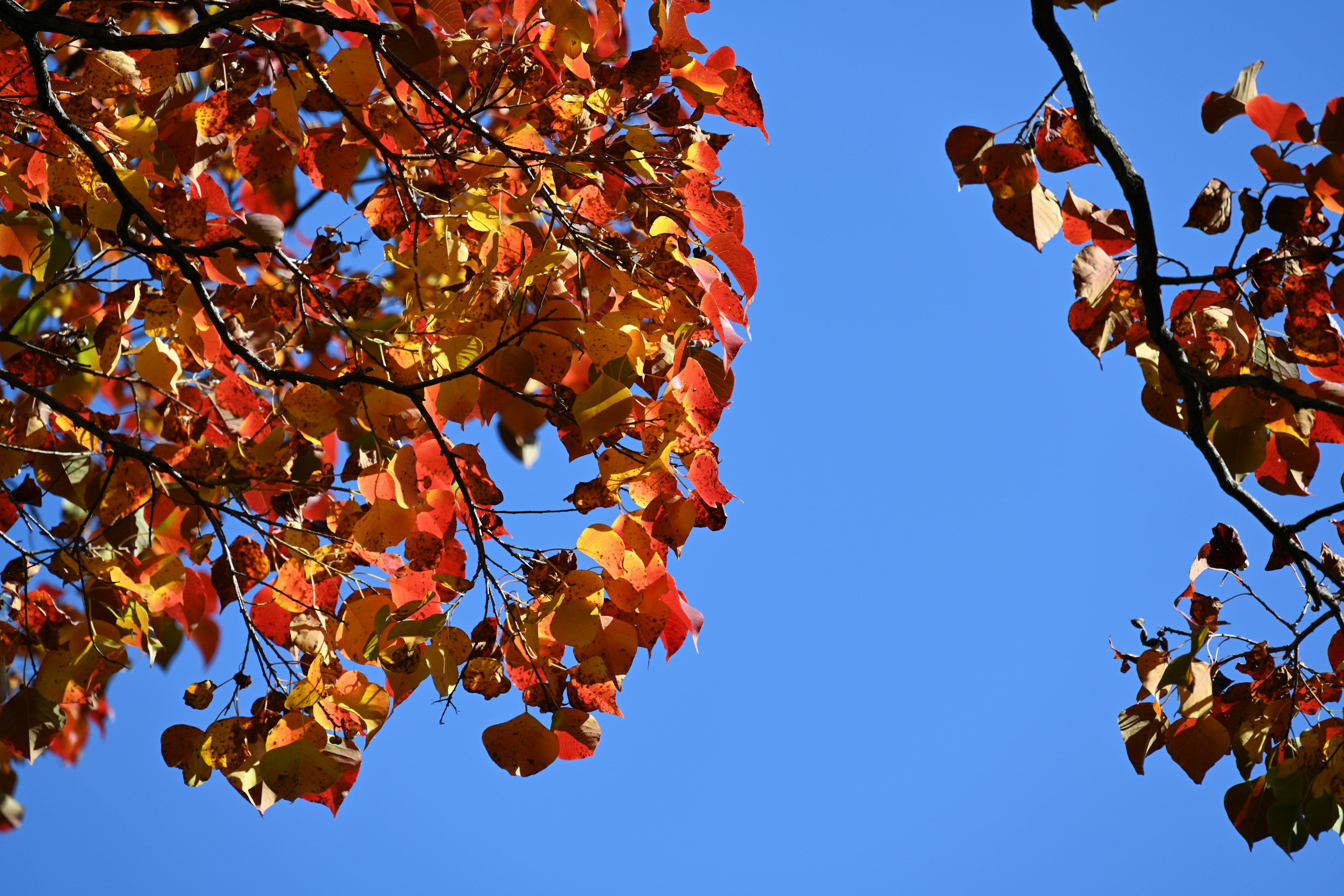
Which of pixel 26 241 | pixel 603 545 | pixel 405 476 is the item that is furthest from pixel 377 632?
pixel 26 241

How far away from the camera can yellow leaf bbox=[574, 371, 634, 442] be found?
1466 mm

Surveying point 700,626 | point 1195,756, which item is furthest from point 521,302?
point 1195,756

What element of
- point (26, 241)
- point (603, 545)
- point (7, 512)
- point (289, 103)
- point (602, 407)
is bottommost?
point (603, 545)

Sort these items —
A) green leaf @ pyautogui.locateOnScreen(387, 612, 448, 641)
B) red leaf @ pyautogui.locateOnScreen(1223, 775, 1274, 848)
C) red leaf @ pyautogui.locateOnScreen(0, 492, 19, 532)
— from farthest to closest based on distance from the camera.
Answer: red leaf @ pyautogui.locateOnScreen(0, 492, 19, 532)
red leaf @ pyautogui.locateOnScreen(1223, 775, 1274, 848)
green leaf @ pyautogui.locateOnScreen(387, 612, 448, 641)

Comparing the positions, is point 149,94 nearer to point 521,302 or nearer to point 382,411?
point 382,411

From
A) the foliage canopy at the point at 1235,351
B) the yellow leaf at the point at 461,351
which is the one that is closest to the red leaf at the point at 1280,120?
the foliage canopy at the point at 1235,351

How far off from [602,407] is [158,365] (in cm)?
106

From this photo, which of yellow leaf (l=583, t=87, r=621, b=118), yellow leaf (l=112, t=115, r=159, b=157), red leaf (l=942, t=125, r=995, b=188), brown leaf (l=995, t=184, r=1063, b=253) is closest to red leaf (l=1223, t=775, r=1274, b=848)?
brown leaf (l=995, t=184, r=1063, b=253)

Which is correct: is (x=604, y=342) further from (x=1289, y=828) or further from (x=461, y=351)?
(x=1289, y=828)

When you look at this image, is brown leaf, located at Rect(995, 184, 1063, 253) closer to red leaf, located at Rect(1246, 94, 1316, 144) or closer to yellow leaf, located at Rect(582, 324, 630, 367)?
red leaf, located at Rect(1246, 94, 1316, 144)

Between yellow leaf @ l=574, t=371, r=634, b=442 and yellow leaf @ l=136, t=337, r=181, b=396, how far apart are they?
1.00m

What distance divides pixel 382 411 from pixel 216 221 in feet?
2.13

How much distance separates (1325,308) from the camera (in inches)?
62.6

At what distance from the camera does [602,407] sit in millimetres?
1477
